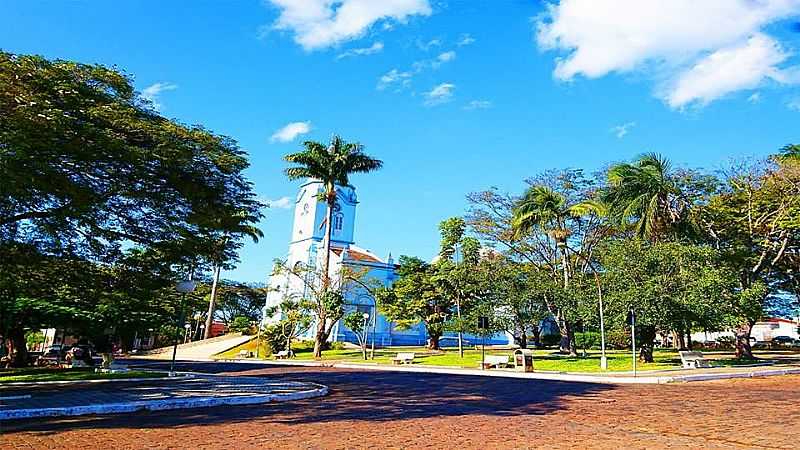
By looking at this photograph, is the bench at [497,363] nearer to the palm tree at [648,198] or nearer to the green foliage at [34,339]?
the palm tree at [648,198]

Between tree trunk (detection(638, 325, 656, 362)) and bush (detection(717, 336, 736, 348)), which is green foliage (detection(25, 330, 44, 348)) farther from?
bush (detection(717, 336, 736, 348))

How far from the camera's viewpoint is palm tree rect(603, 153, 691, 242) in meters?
29.2

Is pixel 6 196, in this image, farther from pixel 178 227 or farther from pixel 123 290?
pixel 123 290

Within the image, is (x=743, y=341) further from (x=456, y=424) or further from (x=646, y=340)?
(x=456, y=424)

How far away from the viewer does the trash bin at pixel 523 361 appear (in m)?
23.3

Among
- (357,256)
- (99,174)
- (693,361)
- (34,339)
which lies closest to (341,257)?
(357,256)

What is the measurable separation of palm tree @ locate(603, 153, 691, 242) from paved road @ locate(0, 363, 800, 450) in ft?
53.2

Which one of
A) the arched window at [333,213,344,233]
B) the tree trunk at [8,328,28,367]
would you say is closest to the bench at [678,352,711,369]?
the tree trunk at [8,328,28,367]

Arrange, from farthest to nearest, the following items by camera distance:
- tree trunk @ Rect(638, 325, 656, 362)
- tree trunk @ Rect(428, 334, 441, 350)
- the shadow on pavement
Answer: tree trunk @ Rect(428, 334, 441, 350) → tree trunk @ Rect(638, 325, 656, 362) → the shadow on pavement

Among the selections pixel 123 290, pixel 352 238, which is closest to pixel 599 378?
pixel 123 290

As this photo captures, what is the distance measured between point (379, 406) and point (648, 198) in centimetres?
2240

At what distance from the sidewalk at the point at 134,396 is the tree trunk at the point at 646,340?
16130 mm

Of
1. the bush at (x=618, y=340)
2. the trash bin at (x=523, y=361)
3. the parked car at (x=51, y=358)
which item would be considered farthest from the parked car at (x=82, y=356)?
the bush at (x=618, y=340)

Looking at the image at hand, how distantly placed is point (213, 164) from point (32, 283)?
7.06 meters
